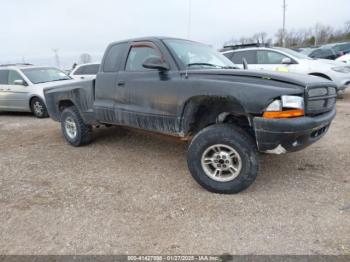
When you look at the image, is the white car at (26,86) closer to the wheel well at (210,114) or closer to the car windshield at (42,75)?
the car windshield at (42,75)

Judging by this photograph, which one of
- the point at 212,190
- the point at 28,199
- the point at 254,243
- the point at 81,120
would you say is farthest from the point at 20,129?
the point at 254,243

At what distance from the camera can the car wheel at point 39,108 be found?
895cm

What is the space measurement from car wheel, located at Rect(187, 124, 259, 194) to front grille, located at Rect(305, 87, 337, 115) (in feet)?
2.32

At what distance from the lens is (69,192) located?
12.3ft

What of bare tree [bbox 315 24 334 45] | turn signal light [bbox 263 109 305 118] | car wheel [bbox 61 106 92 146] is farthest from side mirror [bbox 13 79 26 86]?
bare tree [bbox 315 24 334 45]

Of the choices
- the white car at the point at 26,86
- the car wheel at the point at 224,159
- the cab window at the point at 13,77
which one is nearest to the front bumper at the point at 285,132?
the car wheel at the point at 224,159

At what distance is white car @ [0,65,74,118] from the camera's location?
29.6ft

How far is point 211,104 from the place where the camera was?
3682 millimetres

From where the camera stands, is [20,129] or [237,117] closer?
[237,117]

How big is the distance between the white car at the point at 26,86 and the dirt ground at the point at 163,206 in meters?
4.24

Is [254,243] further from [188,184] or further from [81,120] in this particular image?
[81,120]

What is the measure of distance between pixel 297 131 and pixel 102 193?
7.53 feet

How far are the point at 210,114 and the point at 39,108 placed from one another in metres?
6.78

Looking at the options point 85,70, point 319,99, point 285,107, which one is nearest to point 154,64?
point 285,107
